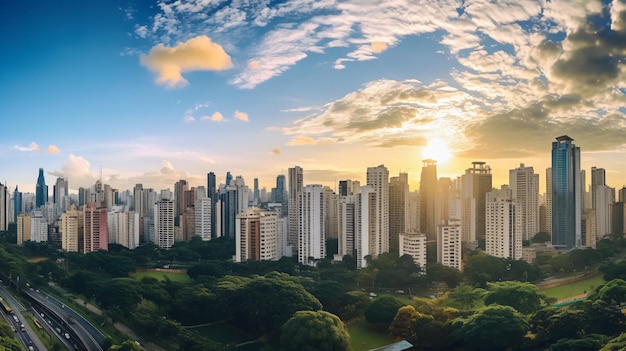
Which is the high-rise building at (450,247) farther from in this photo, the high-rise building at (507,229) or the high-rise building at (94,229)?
the high-rise building at (94,229)

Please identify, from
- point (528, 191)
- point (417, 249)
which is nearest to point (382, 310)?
point (417, 249)

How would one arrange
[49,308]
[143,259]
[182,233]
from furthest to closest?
[182,233] → [143,259] → [49,308]

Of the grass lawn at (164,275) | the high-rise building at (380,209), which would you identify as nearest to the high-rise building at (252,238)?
the grass lawn at (164,275)

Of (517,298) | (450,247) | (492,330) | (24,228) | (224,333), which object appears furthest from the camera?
(24,228)

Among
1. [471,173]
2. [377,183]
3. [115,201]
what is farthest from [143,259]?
[471,173]

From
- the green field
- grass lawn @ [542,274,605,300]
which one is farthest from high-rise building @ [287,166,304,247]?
grass lawn @ [542,274,605,300]

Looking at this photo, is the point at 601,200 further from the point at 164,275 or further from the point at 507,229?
the point at 164,275

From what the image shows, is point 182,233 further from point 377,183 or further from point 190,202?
point 377,183

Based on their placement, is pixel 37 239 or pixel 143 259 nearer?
pixel 143 259
